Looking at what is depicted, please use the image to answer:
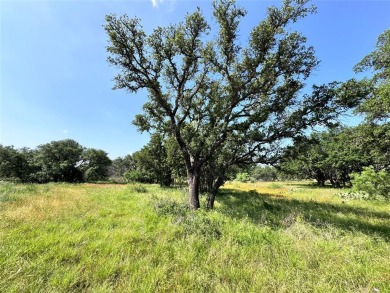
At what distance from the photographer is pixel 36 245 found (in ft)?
16.0

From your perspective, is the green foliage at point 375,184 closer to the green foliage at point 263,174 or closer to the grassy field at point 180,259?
the grassy field at point 180,259

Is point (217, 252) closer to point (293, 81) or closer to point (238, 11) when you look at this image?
point (293, 81)

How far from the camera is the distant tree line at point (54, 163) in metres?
40.6

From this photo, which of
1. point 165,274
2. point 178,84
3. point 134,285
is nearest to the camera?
point 134,285

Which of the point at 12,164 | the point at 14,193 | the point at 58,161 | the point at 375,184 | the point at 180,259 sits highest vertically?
the point at 58,161

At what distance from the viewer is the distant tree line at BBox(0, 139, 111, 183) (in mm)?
40612

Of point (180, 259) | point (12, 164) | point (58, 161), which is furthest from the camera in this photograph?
point (58, 161)

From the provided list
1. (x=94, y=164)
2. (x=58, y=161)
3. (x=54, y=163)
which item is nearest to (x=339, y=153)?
(x=94, y=164)

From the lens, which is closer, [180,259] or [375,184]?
[180,259]

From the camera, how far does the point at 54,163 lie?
42.8 m

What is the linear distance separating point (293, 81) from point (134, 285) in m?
11.7

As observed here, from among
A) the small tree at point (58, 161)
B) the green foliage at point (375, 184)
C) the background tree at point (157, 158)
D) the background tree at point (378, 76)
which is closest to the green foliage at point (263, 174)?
the background tree at point (157, 158)

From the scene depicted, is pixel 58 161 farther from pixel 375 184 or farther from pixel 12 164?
pixel 375 184

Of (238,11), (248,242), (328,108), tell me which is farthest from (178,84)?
(248,242)
